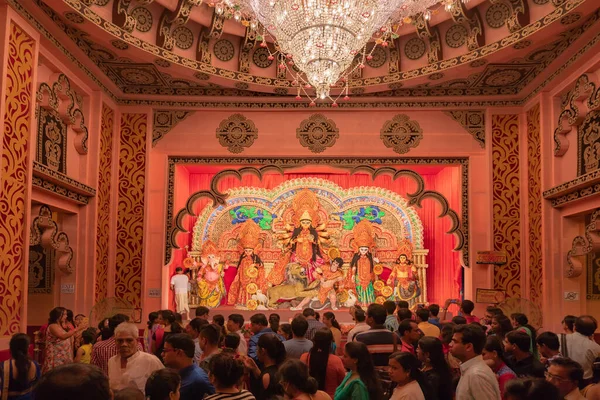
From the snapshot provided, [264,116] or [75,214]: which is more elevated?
[264,116]

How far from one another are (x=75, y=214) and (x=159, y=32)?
3.34m

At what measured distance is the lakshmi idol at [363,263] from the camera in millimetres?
14922

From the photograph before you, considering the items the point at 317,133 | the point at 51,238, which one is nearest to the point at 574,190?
the point at 317,133

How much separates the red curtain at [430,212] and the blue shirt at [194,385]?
1140 cm

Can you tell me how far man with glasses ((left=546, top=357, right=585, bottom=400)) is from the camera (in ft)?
10.7

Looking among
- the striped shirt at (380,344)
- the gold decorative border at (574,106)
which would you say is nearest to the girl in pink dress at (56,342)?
the striped shirt at (380,344)

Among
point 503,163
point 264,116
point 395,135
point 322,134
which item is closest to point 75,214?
point 264,116

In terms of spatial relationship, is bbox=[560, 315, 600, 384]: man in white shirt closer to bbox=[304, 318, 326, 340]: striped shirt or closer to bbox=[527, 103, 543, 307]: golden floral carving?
bbox=[304, 318, 326, 340]: striped shirt

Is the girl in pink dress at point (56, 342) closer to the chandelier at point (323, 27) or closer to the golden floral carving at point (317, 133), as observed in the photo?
the chandelier at point (323, 27)

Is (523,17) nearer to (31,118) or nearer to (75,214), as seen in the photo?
(31,118)

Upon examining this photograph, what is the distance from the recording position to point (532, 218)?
38.9 feet

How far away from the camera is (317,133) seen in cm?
1275

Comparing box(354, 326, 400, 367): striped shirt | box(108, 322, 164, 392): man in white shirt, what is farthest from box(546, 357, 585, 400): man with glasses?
box(108, 322, 164, 392): man in white shirt

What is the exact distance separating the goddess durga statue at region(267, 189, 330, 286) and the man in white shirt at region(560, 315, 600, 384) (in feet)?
31.4
